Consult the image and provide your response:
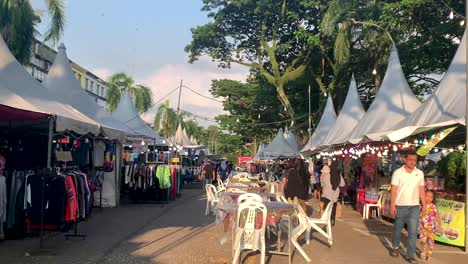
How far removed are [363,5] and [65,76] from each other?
58.0 feet

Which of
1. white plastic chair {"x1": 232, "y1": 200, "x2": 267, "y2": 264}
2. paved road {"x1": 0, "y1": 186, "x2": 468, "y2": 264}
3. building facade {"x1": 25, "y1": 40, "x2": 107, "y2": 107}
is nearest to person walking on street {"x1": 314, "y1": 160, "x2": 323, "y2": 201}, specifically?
paved road {"x1": 0, "y1": 186, "x2": 468, "y2": 264}

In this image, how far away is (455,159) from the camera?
40.4 feet

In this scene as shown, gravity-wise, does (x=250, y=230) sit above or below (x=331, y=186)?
below

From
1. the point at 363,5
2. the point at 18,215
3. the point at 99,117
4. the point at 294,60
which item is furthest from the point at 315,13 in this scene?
the point at 18,215

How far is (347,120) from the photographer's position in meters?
21.2

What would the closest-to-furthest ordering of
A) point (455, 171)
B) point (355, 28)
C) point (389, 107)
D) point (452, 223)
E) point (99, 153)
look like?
point (452, 223), point (455, 171), point (99, 153), point (389, 107), point (355, 28)

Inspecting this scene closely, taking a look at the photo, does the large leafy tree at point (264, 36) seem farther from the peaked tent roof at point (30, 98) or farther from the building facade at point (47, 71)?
the peaked tent roof at point (30, 98)

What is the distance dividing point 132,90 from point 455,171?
46.4 m

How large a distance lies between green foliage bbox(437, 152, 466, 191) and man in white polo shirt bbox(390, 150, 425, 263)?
3.24 meters

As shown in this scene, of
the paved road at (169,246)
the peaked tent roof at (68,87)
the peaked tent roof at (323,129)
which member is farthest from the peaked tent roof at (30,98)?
the peaked tent roof at (323,129)

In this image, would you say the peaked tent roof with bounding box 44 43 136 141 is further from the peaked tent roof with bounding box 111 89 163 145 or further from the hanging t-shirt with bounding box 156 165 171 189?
the peaked tent roof with bounding box 111 89 163 145

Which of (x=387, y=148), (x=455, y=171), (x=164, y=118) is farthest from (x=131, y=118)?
(x=164, y=118)

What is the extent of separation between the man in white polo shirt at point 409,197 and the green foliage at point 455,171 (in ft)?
10.6

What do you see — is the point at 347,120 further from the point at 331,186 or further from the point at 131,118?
the point at 131,118
